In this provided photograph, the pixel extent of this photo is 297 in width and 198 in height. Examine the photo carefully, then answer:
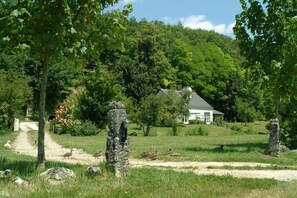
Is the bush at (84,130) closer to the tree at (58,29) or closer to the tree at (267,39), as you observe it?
the tree at (267,39)

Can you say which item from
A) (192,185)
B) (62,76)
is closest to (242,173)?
(192,185)

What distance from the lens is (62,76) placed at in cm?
5750

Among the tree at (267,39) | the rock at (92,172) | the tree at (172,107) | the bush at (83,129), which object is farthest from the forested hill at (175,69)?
the rock at (92,172)

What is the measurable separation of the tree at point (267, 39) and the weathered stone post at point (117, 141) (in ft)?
35.9

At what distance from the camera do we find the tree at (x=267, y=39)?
20844 millimetres

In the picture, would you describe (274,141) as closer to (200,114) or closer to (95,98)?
(95,98)

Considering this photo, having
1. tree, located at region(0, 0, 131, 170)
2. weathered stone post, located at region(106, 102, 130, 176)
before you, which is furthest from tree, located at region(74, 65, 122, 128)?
weathered stone post, located at region(106, 102, 130, 176)

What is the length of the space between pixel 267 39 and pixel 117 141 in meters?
13.6

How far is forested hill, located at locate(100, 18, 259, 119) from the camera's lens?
3251 inches

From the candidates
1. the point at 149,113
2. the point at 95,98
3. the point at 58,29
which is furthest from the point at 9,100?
the point at 58,29

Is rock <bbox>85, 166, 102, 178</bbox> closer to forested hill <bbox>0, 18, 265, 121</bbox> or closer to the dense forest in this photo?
the dense forest

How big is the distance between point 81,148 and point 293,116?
509 inches

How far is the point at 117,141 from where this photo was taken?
11.6 meters

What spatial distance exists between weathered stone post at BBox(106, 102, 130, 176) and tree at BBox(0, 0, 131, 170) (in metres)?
1.82
